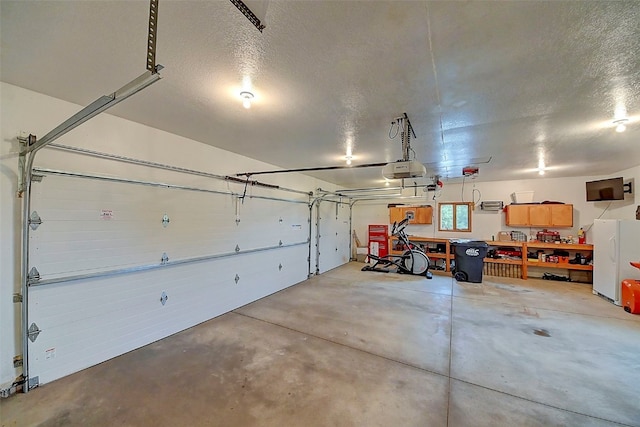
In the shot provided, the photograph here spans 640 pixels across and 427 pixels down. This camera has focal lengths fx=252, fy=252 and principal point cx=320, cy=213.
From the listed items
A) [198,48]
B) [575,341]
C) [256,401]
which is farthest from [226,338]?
[575,341]

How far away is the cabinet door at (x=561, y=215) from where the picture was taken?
631 centimetres

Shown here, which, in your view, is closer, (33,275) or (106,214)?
(33,275)

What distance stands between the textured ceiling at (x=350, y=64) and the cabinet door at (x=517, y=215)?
12.6 ft

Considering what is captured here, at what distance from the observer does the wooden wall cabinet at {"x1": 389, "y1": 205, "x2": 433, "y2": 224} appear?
26.3ft

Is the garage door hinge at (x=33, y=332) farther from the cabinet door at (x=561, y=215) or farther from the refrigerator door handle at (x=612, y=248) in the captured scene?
the cabinet door at (x=561, y=215)

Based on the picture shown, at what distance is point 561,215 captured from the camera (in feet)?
20.9

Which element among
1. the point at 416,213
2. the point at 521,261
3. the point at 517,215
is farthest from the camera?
the point at 416,213

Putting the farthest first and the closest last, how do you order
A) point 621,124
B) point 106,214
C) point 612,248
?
point 612,248 → point 621,124 → point 106,214

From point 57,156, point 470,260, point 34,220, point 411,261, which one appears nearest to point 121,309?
point 34,220

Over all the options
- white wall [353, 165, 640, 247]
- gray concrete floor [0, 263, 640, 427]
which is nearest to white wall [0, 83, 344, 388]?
gray concrete floor [0, 263, 640, 427]

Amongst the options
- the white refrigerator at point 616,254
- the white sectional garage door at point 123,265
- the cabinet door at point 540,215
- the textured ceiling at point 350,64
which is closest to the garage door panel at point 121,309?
the white sectional garage door at point 123,265

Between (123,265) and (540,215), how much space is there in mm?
8777

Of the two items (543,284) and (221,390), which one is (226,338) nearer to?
(221,390)

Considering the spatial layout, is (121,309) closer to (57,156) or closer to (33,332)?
(33,332)
